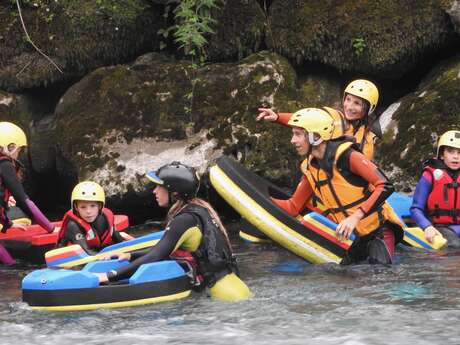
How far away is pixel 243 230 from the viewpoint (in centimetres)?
926

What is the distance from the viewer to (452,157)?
8.83 meters

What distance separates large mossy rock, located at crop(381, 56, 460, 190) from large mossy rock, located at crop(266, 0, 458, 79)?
52 centimetres

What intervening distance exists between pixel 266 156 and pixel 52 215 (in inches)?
107

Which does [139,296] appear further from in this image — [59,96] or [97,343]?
[59,96]

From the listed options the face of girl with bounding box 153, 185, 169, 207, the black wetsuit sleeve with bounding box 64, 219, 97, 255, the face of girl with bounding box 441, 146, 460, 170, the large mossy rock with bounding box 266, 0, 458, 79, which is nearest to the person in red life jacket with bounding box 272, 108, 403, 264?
the face of girl with bounding box 441, 146, 460, 170

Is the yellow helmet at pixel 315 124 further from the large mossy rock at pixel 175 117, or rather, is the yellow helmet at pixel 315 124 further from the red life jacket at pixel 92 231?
the large mossy rock at pixel 175 117

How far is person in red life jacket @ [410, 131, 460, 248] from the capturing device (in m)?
8.79

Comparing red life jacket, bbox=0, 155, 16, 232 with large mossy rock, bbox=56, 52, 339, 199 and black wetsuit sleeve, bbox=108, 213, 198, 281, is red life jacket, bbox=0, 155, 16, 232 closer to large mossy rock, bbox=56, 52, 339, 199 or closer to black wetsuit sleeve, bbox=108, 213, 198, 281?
large mossy rock, bbox=56, 52, 339, 199

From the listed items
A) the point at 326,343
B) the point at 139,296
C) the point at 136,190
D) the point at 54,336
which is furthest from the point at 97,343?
the point at 136,190

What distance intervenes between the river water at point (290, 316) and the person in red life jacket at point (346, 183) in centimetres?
31

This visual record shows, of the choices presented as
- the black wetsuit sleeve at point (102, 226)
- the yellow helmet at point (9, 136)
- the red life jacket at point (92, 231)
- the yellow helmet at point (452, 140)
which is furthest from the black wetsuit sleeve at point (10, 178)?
the yellow helmet at point (452, 140)

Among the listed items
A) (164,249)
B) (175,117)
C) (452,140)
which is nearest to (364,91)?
(452,140)

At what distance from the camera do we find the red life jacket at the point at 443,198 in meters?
8.80

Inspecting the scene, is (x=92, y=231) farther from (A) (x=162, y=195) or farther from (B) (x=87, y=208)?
(A) (x=162, y=195)
